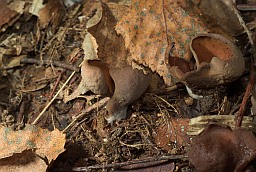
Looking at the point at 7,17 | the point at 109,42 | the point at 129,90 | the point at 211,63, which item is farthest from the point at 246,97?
the point at 7,17

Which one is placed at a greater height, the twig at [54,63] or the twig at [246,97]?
the twig at [246,97]

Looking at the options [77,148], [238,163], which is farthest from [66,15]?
[238,163]

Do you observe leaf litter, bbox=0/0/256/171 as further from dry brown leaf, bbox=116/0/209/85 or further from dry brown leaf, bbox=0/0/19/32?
dry brown leaf, bbox=0/0/19/32

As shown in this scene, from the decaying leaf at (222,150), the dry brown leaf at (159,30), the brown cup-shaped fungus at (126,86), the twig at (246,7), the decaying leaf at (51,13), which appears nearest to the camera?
the decaying leaf at (222,150)

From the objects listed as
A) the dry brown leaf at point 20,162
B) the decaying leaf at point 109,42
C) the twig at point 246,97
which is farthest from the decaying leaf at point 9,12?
the twig at point 246,97

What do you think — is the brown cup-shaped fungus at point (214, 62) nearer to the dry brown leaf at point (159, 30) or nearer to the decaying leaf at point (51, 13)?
the dry brown leaf at point (159, 30)

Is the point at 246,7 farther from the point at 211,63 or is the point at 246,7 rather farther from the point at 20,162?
the point at 20,162

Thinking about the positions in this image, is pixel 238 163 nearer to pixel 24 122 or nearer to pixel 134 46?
pixel 134 46
